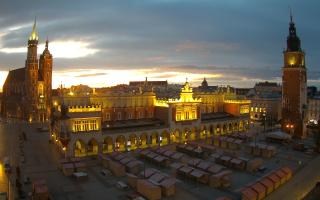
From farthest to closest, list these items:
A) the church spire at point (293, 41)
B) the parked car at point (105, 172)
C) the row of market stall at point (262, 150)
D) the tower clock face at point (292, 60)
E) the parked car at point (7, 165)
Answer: the church spire at point (293, 41) → the tower clock face at point (292, 60) → the row of market stall at point (262, 150) → the parked car at point (7, 165) → the parked car at point (105, 172)

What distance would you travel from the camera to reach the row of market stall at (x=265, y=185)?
34256mm

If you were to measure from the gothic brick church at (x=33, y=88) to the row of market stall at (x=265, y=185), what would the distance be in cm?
7700

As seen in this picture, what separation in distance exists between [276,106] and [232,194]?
247ft

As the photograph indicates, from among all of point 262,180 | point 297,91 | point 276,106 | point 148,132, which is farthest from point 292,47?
point 262,180

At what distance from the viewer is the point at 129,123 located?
6638cm

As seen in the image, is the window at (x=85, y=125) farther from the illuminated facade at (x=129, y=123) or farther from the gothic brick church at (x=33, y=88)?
the gothic brick church at (x=33, y=88)

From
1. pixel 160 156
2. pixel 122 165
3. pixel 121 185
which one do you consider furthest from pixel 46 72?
pixel 121 185

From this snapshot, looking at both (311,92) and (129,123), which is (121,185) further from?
(311,92)

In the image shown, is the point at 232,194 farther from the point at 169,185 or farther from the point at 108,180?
the point at 108,180

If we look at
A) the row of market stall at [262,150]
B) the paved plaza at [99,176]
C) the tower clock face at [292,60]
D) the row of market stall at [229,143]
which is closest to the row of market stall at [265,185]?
the paved plaza at [99,176]

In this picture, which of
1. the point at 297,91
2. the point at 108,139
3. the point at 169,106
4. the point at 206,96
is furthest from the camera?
the point at 206,96

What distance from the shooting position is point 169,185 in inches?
1448

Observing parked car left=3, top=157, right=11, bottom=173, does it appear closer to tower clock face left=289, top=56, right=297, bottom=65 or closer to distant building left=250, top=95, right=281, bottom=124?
tower clock face left=289, top=56, right=297, bottom=65

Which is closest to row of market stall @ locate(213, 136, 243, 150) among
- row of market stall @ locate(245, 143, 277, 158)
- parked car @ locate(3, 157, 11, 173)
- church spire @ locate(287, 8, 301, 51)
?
row of market stall @ locate(245, 143, 277, 158)
